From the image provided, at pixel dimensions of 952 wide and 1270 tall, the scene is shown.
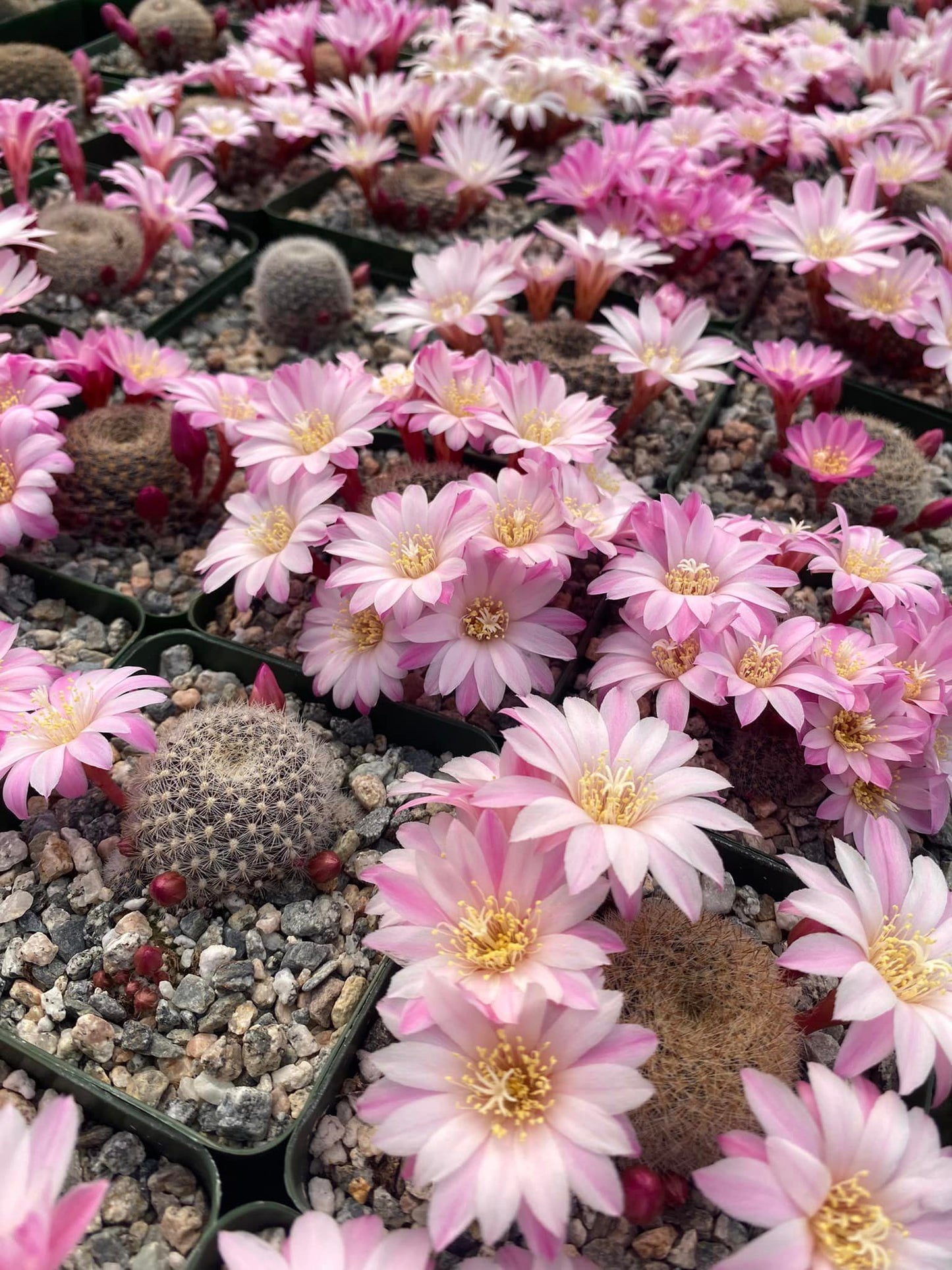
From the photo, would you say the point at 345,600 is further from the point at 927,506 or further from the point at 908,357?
the point at 908,357

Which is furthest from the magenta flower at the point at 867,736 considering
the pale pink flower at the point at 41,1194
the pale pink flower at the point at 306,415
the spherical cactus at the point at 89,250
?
the spherical cactus at the point at 89,250

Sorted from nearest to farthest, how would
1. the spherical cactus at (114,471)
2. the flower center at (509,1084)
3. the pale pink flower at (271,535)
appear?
the flower center at (509,1084), the pale pink flower at (271,535), the spherical cactus at (114,471)

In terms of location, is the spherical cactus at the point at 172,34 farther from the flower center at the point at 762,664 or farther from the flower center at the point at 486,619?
the flower center at the point at 762,664

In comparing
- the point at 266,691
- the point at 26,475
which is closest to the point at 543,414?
the point at 266,691

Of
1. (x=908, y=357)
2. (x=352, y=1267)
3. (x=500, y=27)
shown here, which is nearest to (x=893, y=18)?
(x=500, y=27)

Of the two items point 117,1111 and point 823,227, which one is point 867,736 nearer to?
point 117,1111

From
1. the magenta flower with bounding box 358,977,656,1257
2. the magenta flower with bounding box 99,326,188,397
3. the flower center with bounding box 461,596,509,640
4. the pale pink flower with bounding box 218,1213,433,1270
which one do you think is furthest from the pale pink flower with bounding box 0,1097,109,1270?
the magenta flower with bounding box 99,326,188,397

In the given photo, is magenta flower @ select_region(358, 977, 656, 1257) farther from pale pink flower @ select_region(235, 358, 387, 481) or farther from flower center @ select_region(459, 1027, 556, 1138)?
pale pink flower @ select_region(235, 358, 387, 481)
